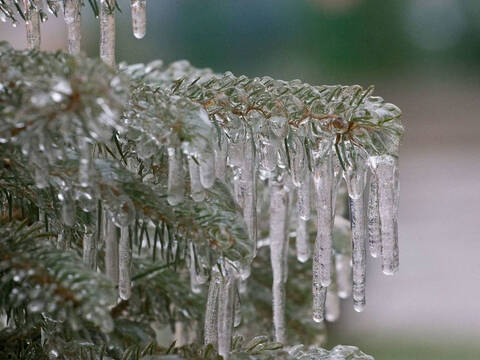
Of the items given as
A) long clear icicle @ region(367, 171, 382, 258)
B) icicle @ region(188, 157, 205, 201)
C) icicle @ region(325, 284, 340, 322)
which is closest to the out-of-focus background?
icicle @ region(325, 284, 340, 322)

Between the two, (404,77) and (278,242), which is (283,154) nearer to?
(278,242)

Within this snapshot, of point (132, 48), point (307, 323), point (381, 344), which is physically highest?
point (132, 48)

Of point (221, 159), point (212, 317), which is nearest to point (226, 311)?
point (212, 317)

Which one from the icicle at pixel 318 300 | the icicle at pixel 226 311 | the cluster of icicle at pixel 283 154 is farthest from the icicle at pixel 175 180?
the icicle at pixel 318 300

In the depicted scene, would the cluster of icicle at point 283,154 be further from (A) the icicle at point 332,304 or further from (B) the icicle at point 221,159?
(A) the icicle at point 332,304

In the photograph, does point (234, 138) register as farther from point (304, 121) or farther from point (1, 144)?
point (1, 144)

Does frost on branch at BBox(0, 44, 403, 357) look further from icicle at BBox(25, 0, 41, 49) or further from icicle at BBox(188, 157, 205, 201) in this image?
icicle at BBox(25, 0, 41, 49)

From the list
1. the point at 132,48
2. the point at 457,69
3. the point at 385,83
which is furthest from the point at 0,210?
the point at 457,69
